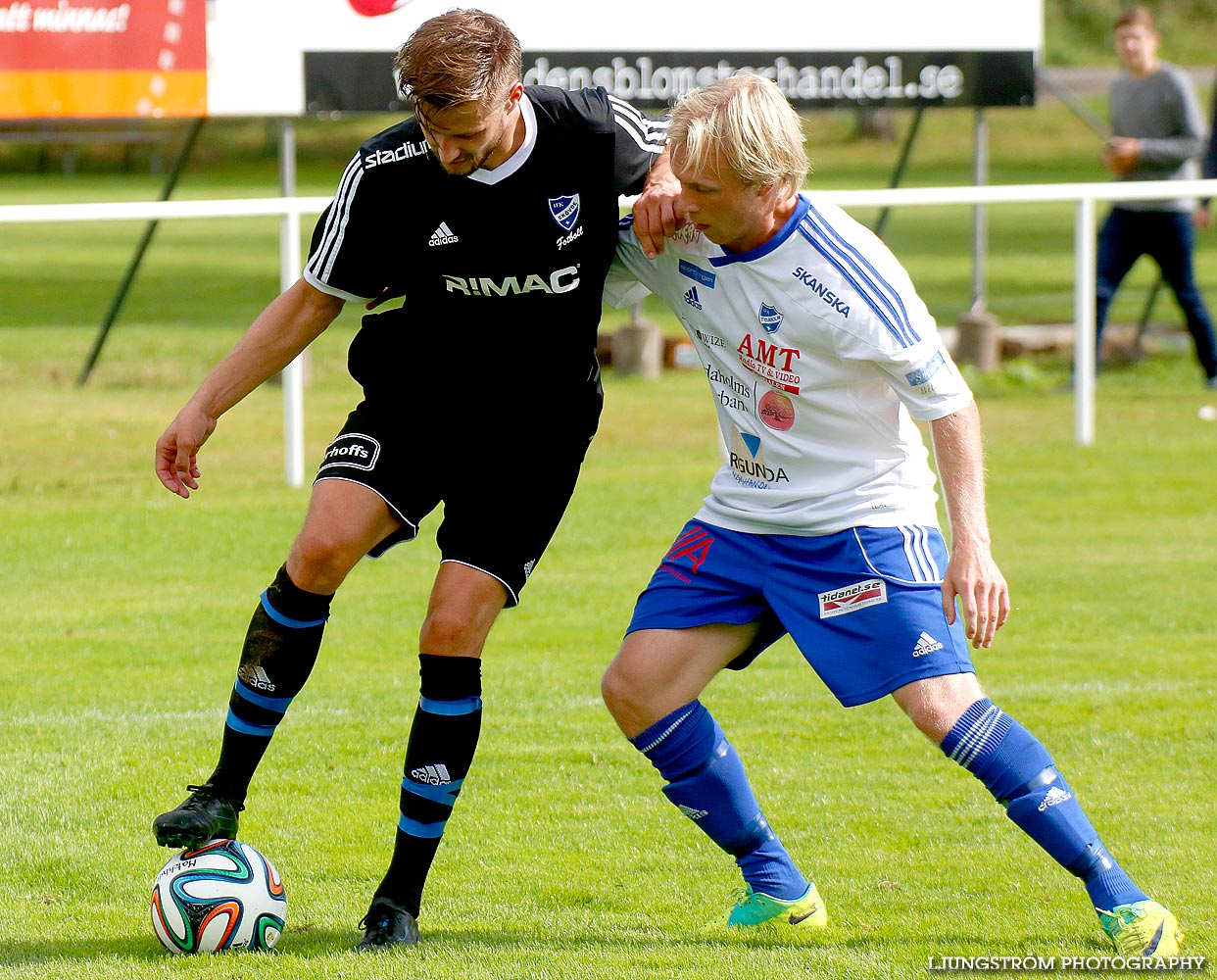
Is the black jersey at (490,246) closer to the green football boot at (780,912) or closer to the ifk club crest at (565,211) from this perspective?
the ifk club crest at (565,211)

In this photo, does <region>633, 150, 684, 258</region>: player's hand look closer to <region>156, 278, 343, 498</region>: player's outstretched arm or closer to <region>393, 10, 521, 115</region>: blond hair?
<region>393, 10, 521, 115</region>: blond hair

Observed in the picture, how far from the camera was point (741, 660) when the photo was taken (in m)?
3.93

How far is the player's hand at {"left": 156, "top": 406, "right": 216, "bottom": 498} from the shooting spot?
3943 millimetres

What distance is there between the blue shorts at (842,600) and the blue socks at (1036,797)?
5.5 inches

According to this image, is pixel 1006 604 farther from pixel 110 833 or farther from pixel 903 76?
pixel 903 76

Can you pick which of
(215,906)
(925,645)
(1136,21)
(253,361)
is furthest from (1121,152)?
(215,906)

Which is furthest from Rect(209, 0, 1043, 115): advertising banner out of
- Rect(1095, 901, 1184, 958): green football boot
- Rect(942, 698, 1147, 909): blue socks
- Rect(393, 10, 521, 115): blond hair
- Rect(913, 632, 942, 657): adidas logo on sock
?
Rect(1095, 901, 1184, 958): green football boot

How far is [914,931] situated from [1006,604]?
2.78 feet

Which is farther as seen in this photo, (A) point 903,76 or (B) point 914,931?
(A) point 903,76

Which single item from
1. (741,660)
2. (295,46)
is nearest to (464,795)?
(741,660)

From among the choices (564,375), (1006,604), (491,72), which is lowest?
(1006,604)

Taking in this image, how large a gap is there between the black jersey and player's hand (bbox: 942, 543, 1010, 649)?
3.52ft

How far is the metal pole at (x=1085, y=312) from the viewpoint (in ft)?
31.2

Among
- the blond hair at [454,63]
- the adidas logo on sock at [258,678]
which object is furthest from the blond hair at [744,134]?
the adidas logo on sock at [258,678]
